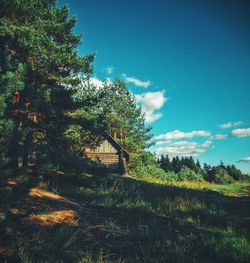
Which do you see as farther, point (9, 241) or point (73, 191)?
point (73, 191)

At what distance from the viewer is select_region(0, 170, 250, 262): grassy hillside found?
5.49m

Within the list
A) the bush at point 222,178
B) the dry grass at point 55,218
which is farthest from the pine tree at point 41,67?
the bush at point 222,178

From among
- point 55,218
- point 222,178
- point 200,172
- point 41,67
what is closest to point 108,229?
point 55,218

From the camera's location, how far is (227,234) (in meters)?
7.07

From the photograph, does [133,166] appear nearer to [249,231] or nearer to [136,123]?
[136,123]

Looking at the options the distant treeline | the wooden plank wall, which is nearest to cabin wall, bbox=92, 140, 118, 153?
the wooden plank wall

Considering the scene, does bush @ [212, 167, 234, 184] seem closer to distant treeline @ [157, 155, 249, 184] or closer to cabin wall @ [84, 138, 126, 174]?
distant treeline @ [157, 155, 249, 184]

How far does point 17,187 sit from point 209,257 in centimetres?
499

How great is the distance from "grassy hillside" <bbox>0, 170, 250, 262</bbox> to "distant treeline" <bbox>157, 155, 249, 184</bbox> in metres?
33.5

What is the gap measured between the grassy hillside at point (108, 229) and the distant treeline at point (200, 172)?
3350cm

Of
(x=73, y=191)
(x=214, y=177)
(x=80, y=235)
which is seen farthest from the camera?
(x=214, y=177)

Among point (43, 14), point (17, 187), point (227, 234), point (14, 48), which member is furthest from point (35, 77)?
point (227, 234)

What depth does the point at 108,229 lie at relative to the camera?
7.08 metres

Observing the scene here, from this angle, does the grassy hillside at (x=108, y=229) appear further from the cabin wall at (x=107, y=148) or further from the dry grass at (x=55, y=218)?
the cabin wall at (x=107, y=148)
